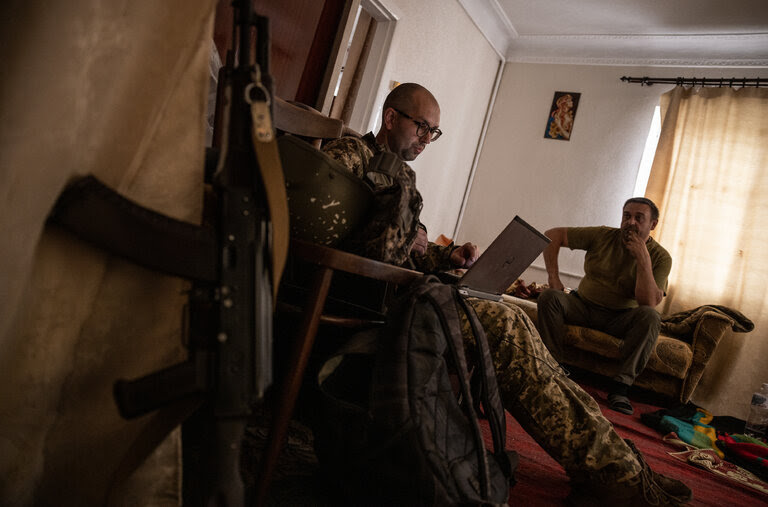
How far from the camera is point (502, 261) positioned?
1205 mm

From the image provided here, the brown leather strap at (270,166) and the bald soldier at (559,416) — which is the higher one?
the brown leather strap at (270,166)

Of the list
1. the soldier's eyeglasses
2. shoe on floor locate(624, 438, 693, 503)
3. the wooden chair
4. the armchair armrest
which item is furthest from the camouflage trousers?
the armchair armrest

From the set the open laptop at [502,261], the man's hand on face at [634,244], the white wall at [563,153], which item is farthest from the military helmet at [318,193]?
the white wall at [563,153]

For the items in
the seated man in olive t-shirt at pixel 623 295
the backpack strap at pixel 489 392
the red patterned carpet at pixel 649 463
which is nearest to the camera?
the backpack strap at pixel 489 392

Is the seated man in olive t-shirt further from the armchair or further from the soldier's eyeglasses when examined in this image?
the soldier's eyeglasses

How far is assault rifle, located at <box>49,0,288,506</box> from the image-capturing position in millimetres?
535

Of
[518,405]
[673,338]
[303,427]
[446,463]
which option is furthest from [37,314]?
[673,338]

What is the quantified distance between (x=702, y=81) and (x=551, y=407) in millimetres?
4254

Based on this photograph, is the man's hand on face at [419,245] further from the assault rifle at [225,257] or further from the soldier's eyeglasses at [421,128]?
the assault rifle at [225,257]

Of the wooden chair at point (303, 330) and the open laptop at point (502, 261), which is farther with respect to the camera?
the open laptop at point (502, 261)

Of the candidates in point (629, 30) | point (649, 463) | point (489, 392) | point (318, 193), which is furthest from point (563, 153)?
point (318, 193)

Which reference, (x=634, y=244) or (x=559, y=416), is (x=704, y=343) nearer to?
(x=634, y=244)

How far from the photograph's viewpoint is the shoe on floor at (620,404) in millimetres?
2713

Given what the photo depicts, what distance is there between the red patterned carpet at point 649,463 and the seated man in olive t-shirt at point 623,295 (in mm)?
538
